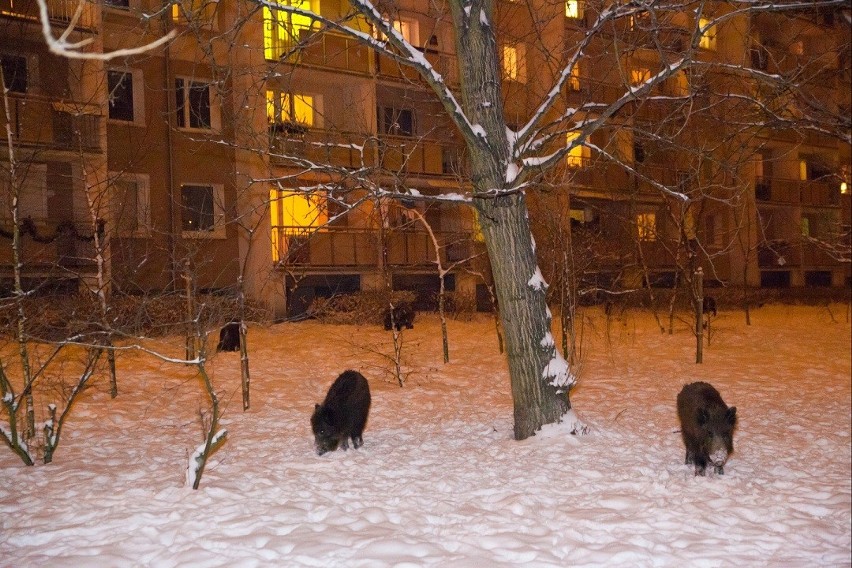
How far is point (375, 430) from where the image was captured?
10.3 metres

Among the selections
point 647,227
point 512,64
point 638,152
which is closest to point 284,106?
point 512,64

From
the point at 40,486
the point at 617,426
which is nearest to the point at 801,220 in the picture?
the point at 617,426

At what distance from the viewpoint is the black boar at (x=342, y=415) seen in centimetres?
873

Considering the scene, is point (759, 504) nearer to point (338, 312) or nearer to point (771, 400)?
point (771, 400)

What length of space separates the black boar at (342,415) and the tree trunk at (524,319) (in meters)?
2.01

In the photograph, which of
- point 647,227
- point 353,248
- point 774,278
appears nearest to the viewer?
point 647,227

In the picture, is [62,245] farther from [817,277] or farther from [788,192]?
[817,277]

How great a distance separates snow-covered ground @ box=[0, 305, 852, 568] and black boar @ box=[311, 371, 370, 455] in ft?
0.66

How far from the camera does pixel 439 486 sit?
283 inches

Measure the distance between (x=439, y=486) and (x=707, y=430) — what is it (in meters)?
2.89

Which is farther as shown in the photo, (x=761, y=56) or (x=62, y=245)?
(x=62, y=245)

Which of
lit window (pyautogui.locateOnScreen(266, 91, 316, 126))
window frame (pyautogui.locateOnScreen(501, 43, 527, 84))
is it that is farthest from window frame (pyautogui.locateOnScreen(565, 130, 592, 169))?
lit window (pyautogui.locateOnScreen(266, 91, 316, 126))

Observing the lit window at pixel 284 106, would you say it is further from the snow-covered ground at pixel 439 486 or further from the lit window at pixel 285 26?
the snow-covered ground at pixel 439 486

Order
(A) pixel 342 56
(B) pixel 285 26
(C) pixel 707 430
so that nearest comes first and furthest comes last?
(C) pixel 707 430
(B) pixel 285 26
(A) pixel 342 56
